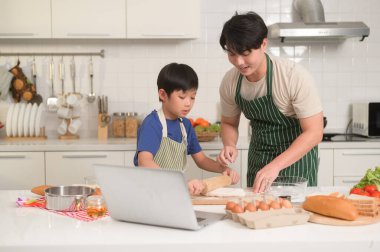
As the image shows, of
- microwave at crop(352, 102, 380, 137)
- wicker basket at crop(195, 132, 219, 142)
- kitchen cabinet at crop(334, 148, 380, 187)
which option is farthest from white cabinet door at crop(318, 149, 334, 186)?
wicker basket at crop(195, 132, 219, 142)

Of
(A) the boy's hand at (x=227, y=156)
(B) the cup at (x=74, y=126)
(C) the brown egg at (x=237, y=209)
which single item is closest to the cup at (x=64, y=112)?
(B) the cup at (x=74, y=126)

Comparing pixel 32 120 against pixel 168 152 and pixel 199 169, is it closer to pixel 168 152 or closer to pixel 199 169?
pixel 199 169

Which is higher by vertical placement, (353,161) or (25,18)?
(25,18)

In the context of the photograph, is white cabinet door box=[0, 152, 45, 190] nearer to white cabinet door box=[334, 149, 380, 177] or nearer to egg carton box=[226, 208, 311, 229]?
white cabinet door box=[334, 149, 380, 177]

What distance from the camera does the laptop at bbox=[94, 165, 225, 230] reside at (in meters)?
1.55

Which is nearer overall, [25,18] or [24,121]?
[25,18]

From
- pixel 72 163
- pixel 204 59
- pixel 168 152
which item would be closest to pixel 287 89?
pixel 168 152

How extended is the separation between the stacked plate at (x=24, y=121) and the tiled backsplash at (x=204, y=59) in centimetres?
19

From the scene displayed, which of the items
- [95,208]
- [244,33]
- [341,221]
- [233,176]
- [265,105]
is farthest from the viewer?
[265,105]

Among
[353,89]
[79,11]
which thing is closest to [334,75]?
[353,89]

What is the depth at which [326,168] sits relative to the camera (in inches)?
146

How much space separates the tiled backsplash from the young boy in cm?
163

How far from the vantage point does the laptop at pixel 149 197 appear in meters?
1.55

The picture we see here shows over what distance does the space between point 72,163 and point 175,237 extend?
2.21 metres
